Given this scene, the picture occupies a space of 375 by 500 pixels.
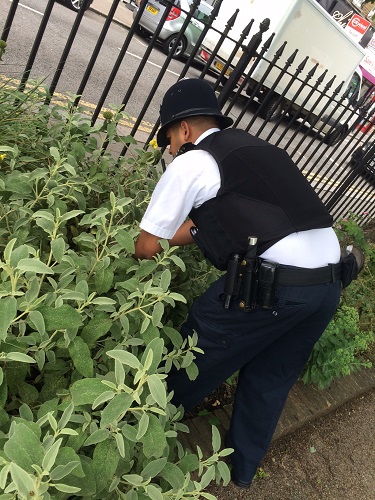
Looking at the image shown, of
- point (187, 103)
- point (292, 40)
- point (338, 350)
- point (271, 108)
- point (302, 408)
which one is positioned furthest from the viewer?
point (292, 40)

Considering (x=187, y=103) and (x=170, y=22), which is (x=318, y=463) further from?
(x=170, y=22)

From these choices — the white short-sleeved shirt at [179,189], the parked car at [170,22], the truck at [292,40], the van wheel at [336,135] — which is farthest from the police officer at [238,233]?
the parked car at [170,22]

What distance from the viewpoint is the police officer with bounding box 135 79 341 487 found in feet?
5.44

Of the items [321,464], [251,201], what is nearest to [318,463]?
[321,464]

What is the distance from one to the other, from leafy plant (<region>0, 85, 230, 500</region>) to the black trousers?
0.25m

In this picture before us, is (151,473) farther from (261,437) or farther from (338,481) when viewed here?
(338,481)

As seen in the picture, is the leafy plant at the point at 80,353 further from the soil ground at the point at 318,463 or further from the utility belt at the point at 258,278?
the soil ground at the point at 318,463

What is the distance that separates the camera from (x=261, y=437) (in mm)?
2201

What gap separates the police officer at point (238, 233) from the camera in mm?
1658

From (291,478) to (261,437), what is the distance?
1.77 ft

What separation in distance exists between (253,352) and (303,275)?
50cm

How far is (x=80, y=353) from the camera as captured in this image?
1215 mm

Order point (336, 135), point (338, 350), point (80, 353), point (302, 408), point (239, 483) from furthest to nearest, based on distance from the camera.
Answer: point (336, 135) < point (302, 408) < point (338, 350) < point (239, 483) < point (80, 353)

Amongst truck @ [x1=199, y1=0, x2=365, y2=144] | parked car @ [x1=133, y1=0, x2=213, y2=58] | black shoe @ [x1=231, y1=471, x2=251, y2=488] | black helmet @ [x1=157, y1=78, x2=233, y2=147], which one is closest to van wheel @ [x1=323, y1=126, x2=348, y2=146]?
black helmet @ [x1=157, y1=78, x2=233, y2=147]
